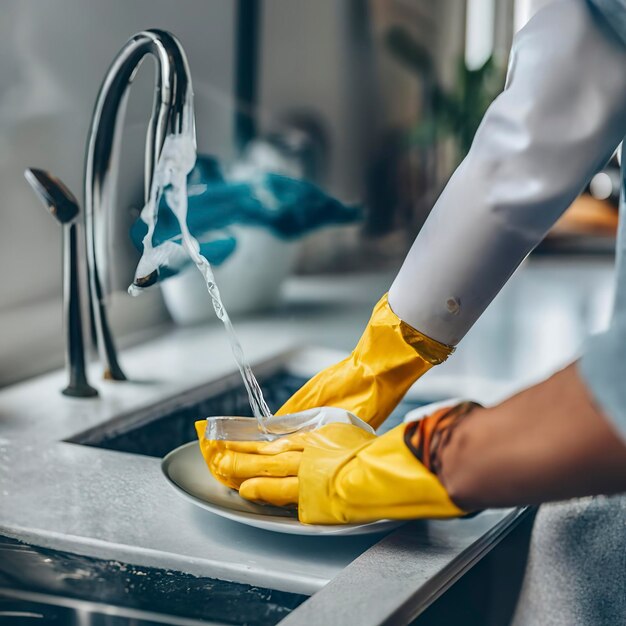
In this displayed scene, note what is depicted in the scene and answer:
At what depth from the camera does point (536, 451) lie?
22.5 inches

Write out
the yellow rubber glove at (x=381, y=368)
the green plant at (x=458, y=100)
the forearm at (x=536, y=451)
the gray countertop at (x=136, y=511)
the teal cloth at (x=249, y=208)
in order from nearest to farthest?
the forearm at (x=536, y=451)
the gray countertop at (x=136, y=511)
the yellow rubber glove at (x=381, y=368)
the teal cloth at (x=249, y=208)
the green plant at (x=458, y=100)

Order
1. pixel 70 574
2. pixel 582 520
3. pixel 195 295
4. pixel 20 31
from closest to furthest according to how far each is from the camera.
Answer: pixel 70 574 → pixel 582 520 → pixel 20 31 → pixel 195 295

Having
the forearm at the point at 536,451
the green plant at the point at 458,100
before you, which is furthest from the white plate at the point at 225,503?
the green plant at the point at 458,100

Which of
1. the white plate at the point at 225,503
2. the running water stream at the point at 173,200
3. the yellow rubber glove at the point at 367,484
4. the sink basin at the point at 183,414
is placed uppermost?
the running water stream at the point at 173,200

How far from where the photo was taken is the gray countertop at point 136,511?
69 centimetres

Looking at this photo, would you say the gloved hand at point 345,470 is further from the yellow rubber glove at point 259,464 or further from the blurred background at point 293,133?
the blurred background at point 293,133

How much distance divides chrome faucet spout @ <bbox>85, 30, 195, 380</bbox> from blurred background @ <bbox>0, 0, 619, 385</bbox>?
25 mm

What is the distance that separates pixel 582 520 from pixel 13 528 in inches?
18.4

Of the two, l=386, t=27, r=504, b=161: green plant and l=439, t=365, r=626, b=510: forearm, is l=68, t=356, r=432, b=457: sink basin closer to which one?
l=439, t=365, r=626, b=510: forearm

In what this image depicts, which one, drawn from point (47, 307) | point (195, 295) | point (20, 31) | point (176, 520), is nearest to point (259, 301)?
point (195, 295)

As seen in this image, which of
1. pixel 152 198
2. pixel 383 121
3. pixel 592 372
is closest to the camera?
pixel 592 372

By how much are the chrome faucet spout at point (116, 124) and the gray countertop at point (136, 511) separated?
0.38ft

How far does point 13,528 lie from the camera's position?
0.74 meters

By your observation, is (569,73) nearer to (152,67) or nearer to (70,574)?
(70,574)
